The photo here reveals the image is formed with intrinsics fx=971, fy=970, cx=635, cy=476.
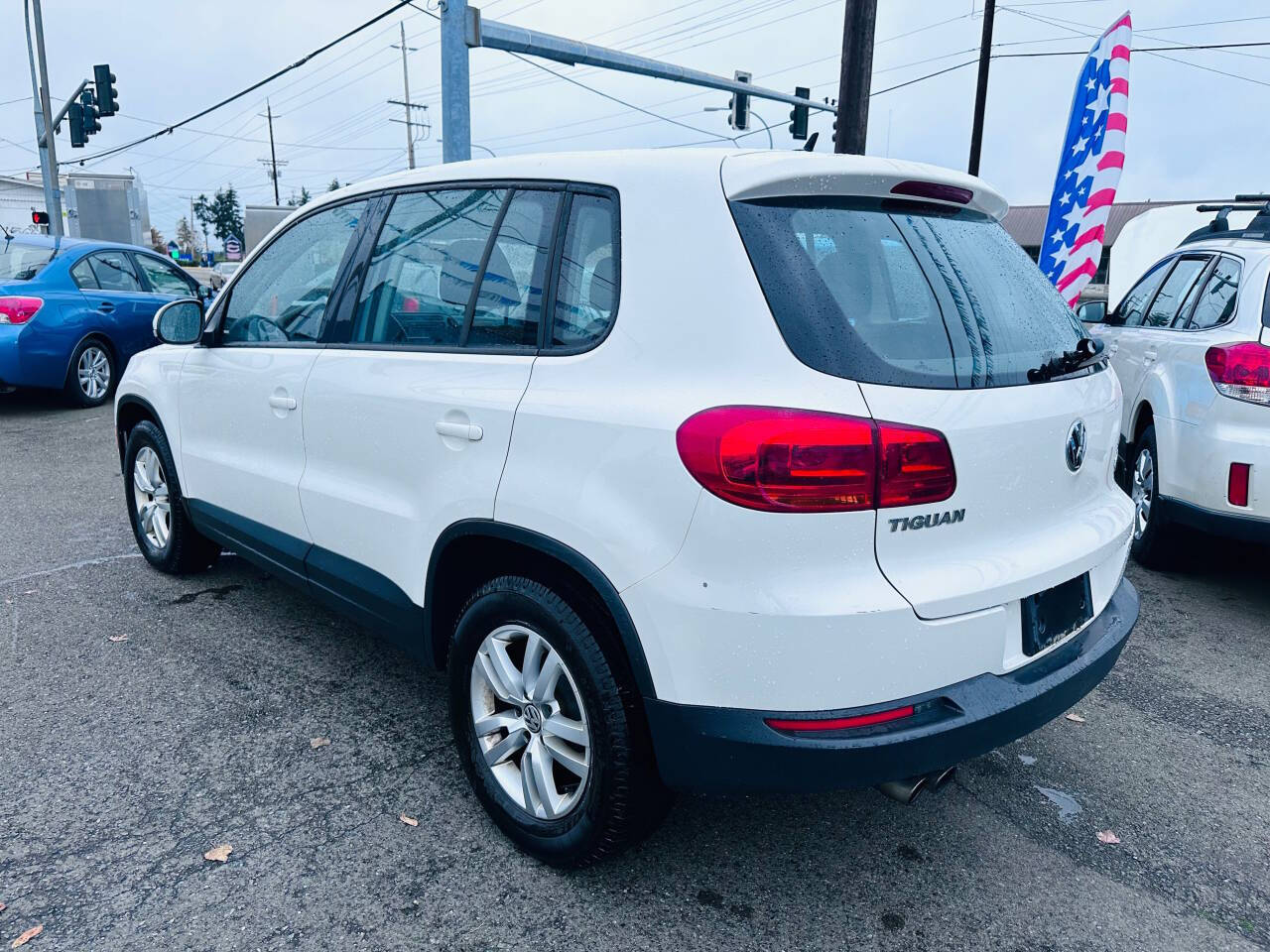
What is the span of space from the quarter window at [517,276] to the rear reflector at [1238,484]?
11.2 ft

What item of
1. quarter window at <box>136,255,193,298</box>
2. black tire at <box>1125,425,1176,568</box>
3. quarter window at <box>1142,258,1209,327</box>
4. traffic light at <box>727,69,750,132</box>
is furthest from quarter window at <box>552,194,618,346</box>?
traffic light at <box>727,69,750,132</box>

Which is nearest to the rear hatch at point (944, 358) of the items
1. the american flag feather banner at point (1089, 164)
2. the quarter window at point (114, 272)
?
the american flag feather banner at point (1089, 164)

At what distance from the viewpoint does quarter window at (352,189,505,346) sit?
2.82 metres

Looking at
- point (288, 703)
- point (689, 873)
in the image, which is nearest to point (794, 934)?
point (689, 873)

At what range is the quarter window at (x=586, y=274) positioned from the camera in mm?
2385

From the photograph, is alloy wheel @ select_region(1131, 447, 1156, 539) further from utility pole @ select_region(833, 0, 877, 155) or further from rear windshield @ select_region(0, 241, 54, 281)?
rear windshield @ select_region(0, 241, 54, 281)

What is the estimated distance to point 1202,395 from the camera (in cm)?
454

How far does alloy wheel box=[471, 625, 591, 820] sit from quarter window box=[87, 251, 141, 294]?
356 inches

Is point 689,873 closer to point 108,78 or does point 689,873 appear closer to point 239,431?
point 239,431

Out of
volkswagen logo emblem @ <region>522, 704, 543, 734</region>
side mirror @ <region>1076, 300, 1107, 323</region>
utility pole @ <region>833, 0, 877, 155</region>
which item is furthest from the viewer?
utility pole @ <region>833, 0, 877, 155</region>

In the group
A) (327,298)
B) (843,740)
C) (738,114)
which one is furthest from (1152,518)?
(738,114)

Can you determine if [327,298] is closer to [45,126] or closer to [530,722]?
[530,722]

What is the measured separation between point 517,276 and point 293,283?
1.42 m

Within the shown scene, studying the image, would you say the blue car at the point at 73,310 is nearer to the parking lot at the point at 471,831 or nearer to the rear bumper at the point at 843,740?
the parking lot at the point at 471,831
